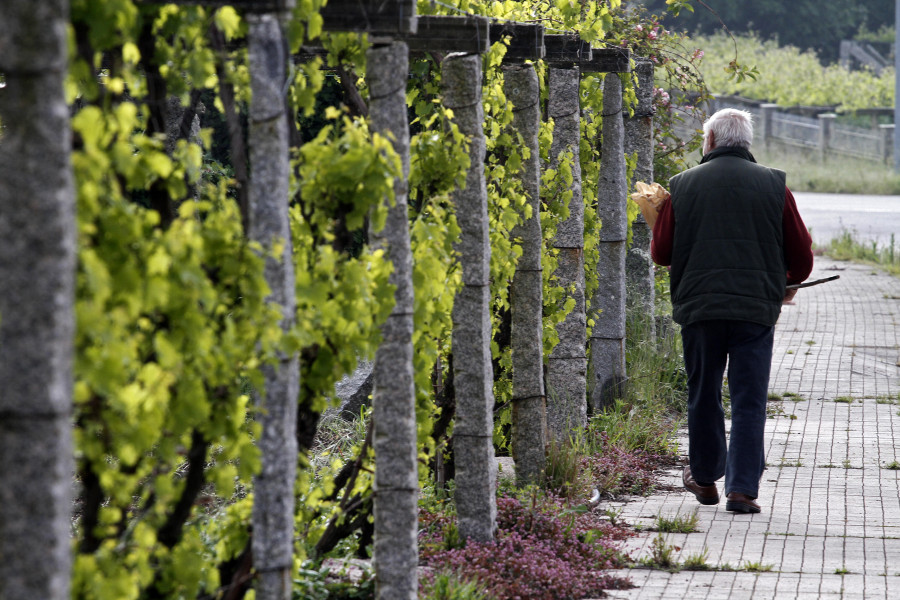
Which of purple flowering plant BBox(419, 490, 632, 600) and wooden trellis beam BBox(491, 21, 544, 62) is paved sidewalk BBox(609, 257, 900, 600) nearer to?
purple flowering plant BBox(419, 490, 632, 600)

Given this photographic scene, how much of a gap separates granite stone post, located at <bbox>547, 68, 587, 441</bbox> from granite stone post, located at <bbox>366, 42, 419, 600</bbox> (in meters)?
2.71

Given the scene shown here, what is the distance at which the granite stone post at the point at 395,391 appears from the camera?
3691 mm

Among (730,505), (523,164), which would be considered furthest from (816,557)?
(523,164)

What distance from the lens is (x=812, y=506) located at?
19.0 ft

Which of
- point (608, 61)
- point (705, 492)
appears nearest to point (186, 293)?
point (705, 492)

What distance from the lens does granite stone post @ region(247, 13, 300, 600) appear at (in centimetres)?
278

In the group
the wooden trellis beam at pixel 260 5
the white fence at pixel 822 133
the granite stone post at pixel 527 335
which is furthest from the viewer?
the white fence at pixel 822 133

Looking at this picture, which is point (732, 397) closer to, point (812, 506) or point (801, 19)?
point (812, 506)

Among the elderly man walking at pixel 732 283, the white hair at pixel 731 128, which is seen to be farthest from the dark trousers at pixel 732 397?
the white hair at pixel 731 128

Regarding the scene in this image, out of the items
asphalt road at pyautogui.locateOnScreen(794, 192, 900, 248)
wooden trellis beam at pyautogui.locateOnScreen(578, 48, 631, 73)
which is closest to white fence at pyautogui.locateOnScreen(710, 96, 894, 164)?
asphalt road at pyautogui.locateOnScreen(794, 192, 900, 248)

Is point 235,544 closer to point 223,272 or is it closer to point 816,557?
point 223,272

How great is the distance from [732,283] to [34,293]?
13.7 feet

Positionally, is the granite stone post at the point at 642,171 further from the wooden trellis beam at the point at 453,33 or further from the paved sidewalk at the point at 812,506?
the wooden trellis beam at the point at 453,33

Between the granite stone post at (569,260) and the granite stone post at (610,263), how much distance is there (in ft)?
3.61
